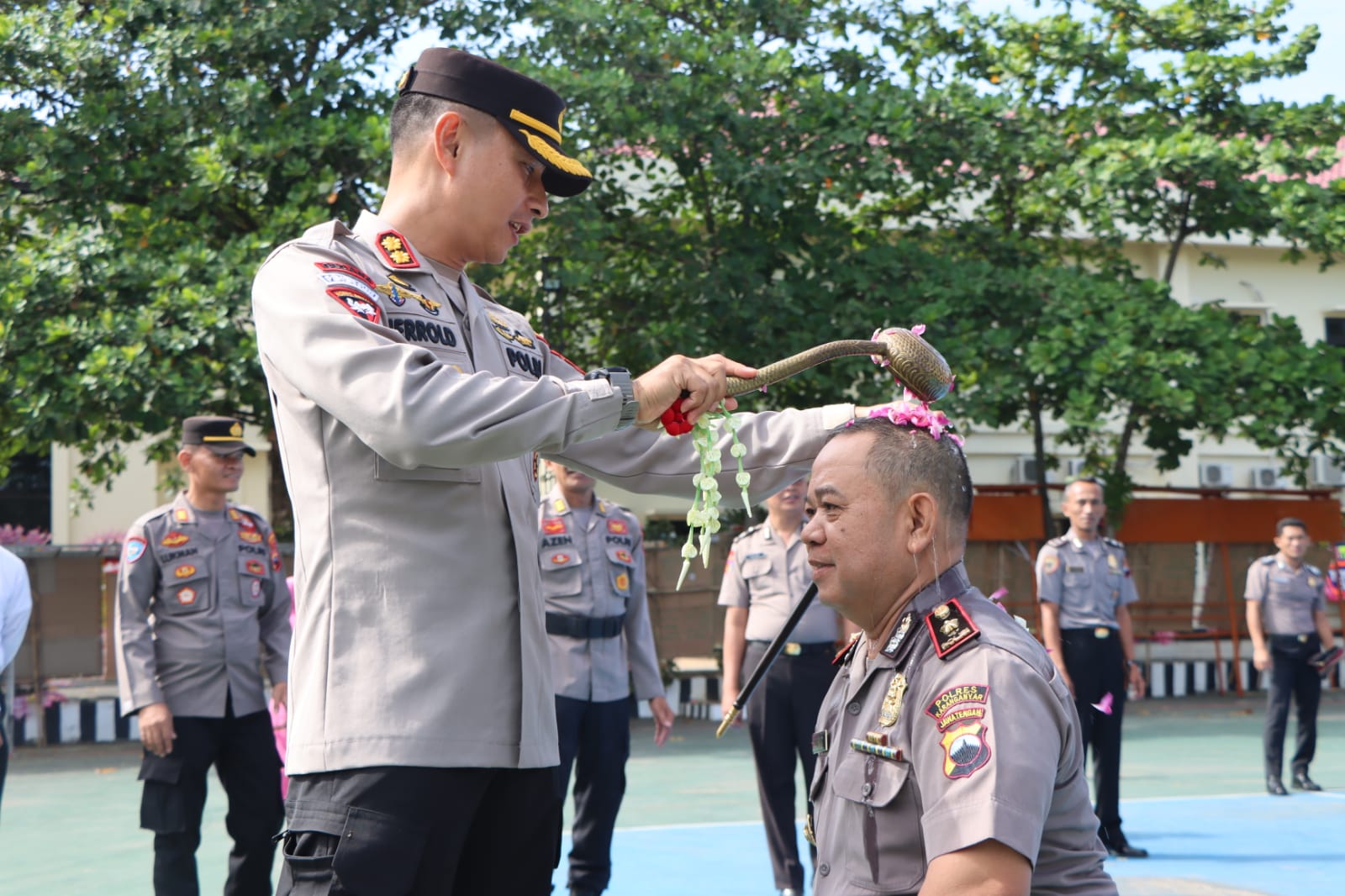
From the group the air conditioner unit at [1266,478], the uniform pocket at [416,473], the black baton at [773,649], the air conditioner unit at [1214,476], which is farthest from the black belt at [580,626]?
the air conditioner unit at [1266,478]

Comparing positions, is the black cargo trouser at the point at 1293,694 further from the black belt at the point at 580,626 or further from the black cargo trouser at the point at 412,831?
the black cargo trouser at the point at 412,831

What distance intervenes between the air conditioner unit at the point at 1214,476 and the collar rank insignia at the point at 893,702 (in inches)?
832

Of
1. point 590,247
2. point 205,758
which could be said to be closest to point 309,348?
point 205,758

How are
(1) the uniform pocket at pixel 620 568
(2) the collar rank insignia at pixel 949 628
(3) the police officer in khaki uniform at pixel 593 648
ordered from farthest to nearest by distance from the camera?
(1) the uniform pocket at pixel 620 568 → (3) the police officer in khaki uniform at pixel 593 648 → (2) the collar rank insignia at pixel 949 628

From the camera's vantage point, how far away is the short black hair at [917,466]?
2330 mm

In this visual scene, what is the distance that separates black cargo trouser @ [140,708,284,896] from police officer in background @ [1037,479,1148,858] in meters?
4.42

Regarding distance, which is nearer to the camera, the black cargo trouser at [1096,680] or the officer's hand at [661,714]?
the officer's hand at [661,714]

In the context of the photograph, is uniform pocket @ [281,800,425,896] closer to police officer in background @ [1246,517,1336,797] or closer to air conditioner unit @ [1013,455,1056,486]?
police officer in background @ [1246,517,1336,797]

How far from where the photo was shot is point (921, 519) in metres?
2.33

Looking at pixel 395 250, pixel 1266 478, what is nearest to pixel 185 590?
pixel 395 250

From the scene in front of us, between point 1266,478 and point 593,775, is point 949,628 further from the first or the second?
point 1266,478

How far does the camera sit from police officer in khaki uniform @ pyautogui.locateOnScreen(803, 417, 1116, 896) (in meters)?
1.95

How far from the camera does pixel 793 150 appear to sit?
1273 centimetres

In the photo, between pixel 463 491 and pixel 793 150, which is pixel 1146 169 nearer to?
pixel 793 150
